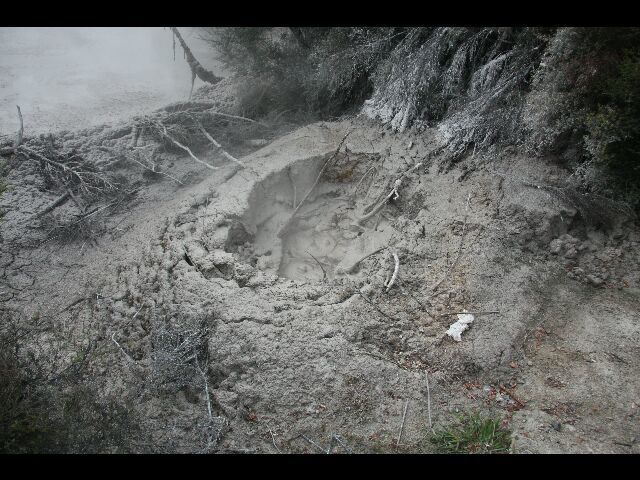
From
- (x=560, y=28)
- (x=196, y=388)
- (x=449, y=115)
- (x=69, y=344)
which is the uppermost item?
(x=560, y=28)

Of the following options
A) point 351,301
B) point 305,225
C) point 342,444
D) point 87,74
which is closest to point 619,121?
point 351,301

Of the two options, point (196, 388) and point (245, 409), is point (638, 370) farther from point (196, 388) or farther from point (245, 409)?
point (196, 388)

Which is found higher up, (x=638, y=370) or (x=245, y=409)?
(x=638, y=370)

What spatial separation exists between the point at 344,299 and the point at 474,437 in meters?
1.52

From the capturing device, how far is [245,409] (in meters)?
3.49

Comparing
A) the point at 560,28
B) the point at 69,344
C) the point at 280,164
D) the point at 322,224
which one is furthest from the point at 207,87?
the point at 560,28

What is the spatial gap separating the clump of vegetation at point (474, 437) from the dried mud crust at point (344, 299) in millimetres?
139

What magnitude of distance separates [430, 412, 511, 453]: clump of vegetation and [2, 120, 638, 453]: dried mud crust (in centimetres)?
14

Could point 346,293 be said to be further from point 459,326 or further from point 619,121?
point 619,121

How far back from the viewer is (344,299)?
4.04 metres

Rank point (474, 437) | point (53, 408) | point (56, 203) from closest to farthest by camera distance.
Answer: point (474, 437), point (53, 408), point (56, 203)

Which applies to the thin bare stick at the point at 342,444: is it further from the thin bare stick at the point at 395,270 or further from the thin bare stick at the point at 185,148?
the thin bare stick at the point at 185,148

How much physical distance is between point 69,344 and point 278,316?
2055mm
